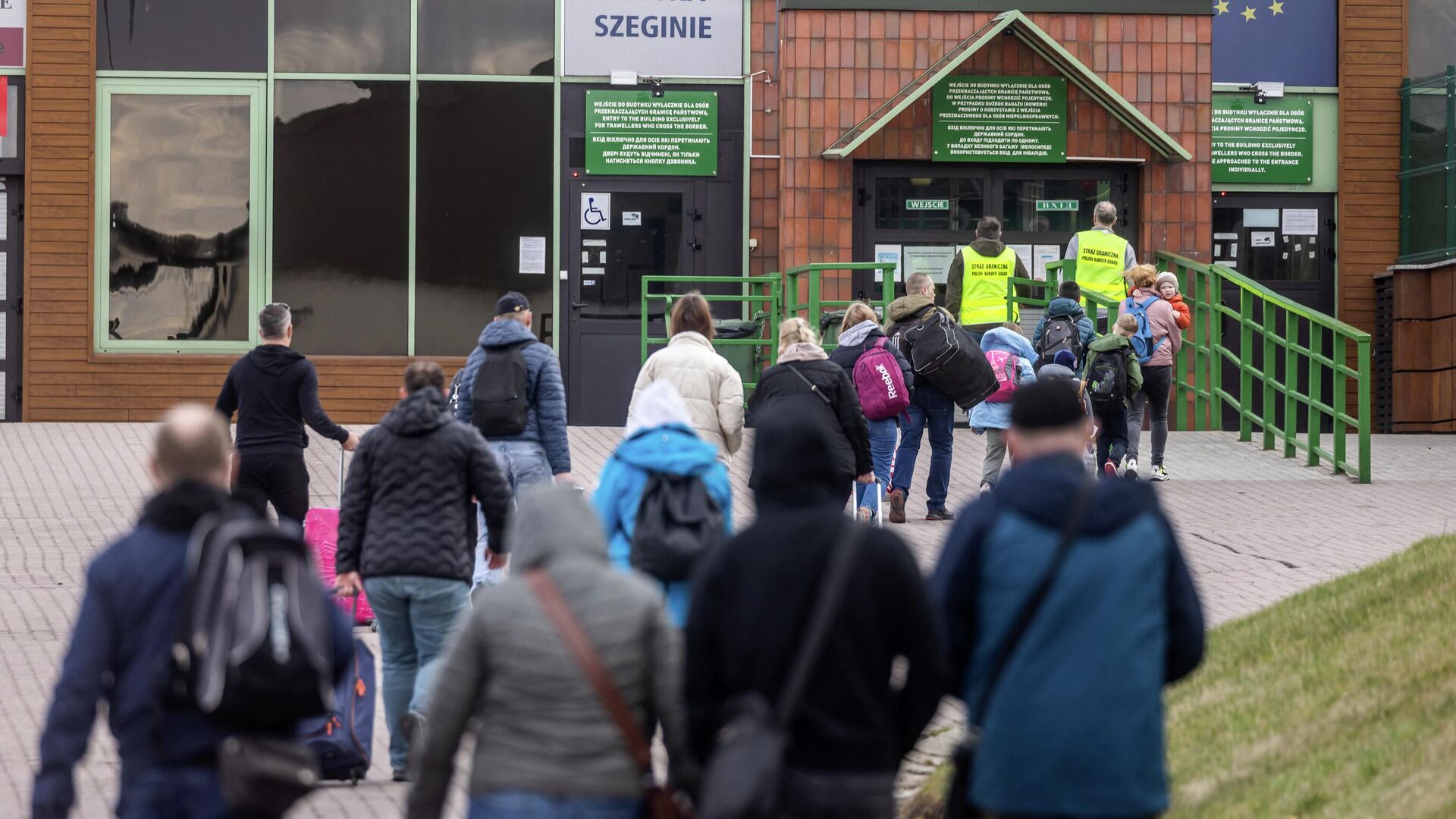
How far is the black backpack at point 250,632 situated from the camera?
3812 mm

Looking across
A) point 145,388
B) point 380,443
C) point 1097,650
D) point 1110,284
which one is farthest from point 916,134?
point 1097,650

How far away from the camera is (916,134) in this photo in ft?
58.5

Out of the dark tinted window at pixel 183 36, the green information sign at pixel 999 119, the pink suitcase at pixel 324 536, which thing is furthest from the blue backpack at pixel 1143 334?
the dark tinted window at pixel 183 36

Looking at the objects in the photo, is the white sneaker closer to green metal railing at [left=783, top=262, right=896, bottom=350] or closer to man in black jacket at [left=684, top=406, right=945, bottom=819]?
green metal railing at [left=783, top=262, right=896, bottom=350]

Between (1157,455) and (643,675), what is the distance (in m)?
11.0

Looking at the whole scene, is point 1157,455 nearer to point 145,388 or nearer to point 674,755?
point 145,388

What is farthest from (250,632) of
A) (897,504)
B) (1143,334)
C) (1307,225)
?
(1307,225)

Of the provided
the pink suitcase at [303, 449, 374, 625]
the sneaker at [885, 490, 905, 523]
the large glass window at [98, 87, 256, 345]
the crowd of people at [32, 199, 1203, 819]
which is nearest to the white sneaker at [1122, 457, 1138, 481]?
the sneaker at [885, 490, 905, 523]

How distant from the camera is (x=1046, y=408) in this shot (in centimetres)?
416

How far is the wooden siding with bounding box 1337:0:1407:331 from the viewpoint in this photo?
1961cm

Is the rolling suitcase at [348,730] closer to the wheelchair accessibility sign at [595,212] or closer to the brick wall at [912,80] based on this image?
the brick wall at [912,80]

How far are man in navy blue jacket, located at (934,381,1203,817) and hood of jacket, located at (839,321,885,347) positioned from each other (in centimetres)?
779

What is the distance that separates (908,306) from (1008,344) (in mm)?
723

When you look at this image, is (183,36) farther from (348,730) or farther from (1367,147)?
(348,730)
